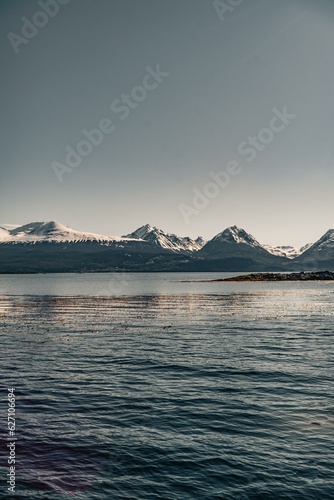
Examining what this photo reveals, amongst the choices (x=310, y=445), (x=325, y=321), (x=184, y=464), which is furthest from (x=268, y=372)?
(x=325, y=321)

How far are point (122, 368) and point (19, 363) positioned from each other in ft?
30.9

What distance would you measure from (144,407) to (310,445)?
938 cm

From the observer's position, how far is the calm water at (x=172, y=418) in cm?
1600

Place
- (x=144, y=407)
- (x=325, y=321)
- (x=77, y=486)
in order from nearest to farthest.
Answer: (x=77, y=486) < (x=144, y=407) < (x=325, y=321)

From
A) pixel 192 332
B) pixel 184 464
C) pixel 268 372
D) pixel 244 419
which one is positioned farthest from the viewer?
pixel 192 332

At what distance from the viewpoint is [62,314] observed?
76.9 meters

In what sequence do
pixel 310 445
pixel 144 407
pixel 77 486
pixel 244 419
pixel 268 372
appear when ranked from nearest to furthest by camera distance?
pixel 77 486 < pixel 310 445 < pixel 244 419 < pixel 144 407 < pixel 268 372

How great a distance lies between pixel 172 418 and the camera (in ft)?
73.7

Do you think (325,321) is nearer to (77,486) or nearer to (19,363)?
(19,363)

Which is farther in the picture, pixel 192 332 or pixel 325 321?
pixel 325 321

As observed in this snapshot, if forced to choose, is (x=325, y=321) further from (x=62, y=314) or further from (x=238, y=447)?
(x=238, y=447)

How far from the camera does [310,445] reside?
18828 millimetres

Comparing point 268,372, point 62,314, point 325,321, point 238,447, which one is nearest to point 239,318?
point 325,321

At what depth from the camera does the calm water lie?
16.0 meters
